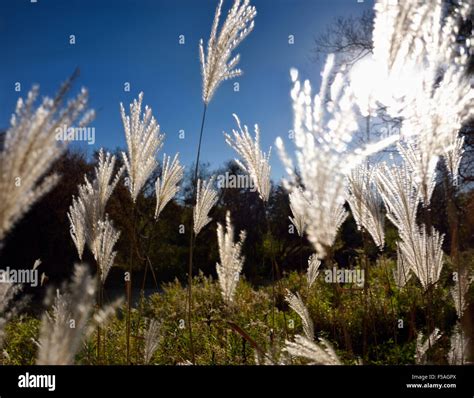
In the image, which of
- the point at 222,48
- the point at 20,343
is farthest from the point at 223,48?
the point at 20,343

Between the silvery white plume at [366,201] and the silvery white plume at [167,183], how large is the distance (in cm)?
78

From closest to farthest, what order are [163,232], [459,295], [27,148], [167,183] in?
[27,148], [459,295], [167,183], [163,232]

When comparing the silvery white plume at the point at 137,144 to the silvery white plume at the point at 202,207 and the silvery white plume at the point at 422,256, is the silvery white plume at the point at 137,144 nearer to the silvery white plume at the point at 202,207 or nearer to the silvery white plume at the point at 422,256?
the silvery white plume at the point at 202,207

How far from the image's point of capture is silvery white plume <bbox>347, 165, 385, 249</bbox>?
204 centimetres

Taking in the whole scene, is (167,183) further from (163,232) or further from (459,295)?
(163,232)

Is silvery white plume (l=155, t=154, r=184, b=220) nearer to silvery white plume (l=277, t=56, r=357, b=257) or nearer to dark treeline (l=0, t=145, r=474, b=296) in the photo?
silvery white plume (l=277, t=56, r=357, b=257)

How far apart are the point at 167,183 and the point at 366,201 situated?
88cm

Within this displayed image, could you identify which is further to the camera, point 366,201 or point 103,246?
point 366,201

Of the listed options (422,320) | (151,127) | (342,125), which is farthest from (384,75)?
(422,320)

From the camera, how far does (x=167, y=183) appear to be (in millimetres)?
2289

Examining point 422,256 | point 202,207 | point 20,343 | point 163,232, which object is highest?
point 163,232

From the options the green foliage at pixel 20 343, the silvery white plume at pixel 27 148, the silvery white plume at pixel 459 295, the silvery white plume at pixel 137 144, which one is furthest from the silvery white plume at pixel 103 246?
the green foliage at pixel 20 343

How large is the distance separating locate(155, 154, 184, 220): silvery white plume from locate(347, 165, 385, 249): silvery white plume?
0.78 meters
